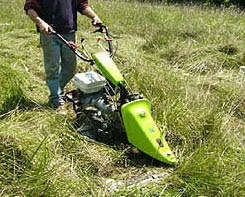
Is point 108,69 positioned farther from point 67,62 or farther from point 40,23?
point 67,62

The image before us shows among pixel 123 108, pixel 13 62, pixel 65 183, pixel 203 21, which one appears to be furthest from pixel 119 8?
pixel 65 183

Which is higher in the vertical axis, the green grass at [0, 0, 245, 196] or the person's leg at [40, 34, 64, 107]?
the person's leg at [40, 34, 64, 107]

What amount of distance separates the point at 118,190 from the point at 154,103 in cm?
109

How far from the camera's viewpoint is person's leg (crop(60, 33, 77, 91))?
3.31m

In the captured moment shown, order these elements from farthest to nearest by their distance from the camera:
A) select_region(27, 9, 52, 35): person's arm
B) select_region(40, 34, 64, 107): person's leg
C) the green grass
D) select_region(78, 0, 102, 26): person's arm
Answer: select_region(78, 0, 102, 26): person's arm → select_region(40, 34, 64, 107): person's leg → select_region(27, 9, 52, 35): person's arm → the green grass

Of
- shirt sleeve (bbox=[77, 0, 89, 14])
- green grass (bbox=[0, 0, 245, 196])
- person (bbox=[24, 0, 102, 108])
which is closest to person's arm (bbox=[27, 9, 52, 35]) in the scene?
person (bbox=[24, 0, 102, 108])

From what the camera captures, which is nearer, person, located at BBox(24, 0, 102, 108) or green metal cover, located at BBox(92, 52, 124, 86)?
green metal cover, located at BBox(92, 52, 124, 86)

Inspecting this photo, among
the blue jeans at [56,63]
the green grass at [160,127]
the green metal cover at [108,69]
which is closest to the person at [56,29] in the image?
the blue jeans at [56,63]

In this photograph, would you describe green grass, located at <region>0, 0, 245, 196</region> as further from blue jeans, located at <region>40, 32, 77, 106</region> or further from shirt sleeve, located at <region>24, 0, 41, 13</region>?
shirt sleeve, located at <region>24, 0, 41, 13</region>

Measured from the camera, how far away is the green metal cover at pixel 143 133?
2.35m

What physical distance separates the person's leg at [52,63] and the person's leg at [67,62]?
0.37 feet

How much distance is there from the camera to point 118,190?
83.5 inches

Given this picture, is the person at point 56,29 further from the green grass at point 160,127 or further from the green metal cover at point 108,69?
the green metal cover at point 108,69

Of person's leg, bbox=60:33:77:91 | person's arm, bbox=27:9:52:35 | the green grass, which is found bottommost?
the green grass
